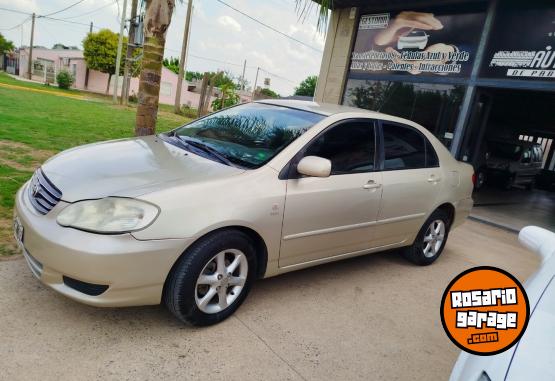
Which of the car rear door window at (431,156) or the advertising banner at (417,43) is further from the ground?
the advertising banner at (417,43)

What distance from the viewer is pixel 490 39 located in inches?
302

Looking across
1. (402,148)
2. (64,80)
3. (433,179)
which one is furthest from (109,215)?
(64,80)

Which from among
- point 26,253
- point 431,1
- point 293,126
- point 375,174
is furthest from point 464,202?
point 431,1

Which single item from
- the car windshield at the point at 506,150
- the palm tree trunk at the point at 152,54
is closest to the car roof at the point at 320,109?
the palm tree trunk at the point at 152,54

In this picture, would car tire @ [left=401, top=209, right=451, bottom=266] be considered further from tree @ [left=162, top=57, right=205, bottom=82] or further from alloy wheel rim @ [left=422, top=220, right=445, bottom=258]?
tree @ [left=162, top=57, right=205, bottom=82]

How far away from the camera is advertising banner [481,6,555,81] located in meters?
6.96

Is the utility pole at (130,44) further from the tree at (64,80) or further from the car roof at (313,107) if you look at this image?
the car roof at (313,107)

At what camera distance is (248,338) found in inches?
107

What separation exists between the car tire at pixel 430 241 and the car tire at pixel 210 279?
2245 millimetres

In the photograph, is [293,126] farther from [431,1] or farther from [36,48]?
[36,48]

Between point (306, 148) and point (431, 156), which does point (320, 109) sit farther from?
point (431, 156)

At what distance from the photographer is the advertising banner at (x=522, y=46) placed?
6957 millimetres

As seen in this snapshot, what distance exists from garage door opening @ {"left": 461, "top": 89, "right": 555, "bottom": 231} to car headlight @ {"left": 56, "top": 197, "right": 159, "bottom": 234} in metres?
6.77

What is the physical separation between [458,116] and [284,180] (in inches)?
249
